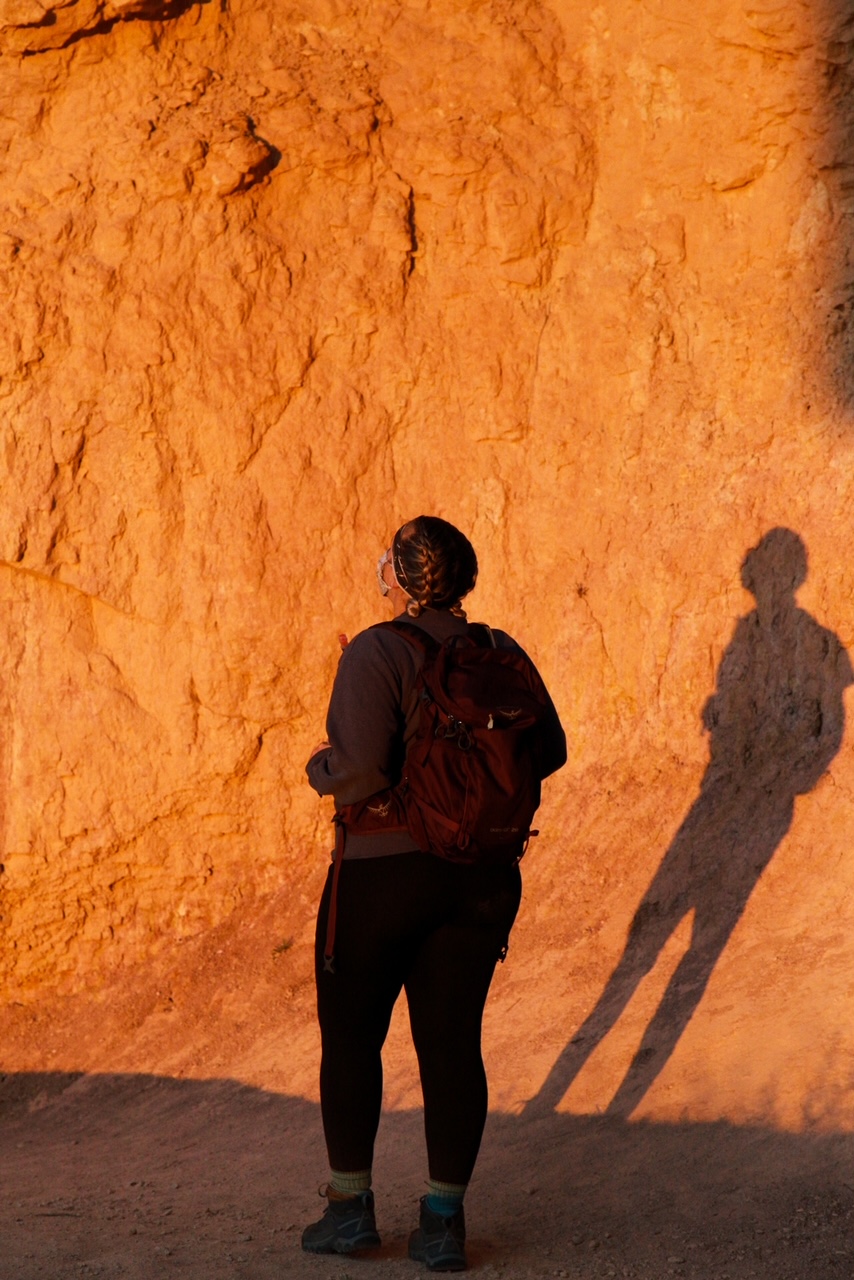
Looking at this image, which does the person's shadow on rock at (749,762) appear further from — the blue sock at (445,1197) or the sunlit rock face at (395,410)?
the blue sock at (445,1197)

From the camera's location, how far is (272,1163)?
17.5 ft

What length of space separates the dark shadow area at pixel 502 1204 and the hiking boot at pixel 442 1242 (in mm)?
66

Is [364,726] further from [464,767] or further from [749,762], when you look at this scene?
[749,762]

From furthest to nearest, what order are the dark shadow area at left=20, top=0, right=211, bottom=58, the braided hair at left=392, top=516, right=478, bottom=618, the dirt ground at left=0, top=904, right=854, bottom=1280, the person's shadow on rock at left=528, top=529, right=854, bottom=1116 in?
the dark shadow area at left=20, top=0, right=211, bottom=58 < the person's shadow on rock at left=528, top=529, right=854, bottom=1116 < the dirt ground at left=0, top=904, right=854, bottom=1280 < the braided hair at left=392, top=516, right=478, bottom=618

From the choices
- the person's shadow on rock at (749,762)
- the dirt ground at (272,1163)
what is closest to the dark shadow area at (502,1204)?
the dirt ground at (272,1163)

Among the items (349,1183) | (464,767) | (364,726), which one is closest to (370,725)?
(364,726)

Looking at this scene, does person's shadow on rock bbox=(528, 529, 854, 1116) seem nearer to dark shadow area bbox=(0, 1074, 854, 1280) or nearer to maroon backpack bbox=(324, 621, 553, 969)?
dark shadow area bbox=(0, 1074, 854, 1280)

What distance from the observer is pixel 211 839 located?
7258mm

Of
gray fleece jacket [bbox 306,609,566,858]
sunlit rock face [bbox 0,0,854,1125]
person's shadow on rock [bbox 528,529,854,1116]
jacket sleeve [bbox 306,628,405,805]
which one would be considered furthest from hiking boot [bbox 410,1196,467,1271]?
sunlit rock face [bbox 0,0,854,1125]

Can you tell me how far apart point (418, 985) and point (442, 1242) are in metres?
0.66

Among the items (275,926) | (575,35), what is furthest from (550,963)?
(575,35)

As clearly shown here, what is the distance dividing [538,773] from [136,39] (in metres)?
5.10

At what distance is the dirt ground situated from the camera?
3811 millimetres

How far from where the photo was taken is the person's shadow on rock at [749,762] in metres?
6.19
